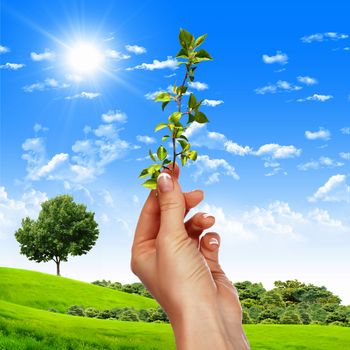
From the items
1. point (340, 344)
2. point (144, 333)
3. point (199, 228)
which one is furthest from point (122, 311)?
point (199, 228)

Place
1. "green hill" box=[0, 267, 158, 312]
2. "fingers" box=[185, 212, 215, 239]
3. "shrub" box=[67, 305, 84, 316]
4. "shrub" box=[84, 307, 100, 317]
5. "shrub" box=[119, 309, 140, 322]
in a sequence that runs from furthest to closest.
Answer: "green hill" box=[0, 267, 158, 312]
"shrub" box=[67, 305, 84, 316]
"shrub" box=[84, 307, 100, 317]
"shrub" box=[119, 309, 140, 322]
"fingers" box=[185, 212, 215, 239]

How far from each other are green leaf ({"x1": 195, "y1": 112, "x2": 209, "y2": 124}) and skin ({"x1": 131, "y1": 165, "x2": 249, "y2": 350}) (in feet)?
1.33

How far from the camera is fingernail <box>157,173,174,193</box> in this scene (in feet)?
10.1

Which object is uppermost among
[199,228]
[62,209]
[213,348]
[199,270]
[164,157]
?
[62,209]

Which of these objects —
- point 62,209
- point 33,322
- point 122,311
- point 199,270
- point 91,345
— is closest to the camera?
point 199,270

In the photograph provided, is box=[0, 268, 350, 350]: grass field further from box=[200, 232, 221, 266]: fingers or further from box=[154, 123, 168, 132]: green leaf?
box=[154, 123, 168, 132]: green leaf

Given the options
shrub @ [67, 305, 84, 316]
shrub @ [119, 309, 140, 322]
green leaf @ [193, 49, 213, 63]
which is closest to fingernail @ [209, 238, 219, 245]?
green leaf @ [193, 49, 213, 63]

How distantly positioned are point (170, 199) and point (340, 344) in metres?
10.9

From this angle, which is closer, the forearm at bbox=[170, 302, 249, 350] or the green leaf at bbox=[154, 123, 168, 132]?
the green leaf at bbox=[154, 123, 168, 132]

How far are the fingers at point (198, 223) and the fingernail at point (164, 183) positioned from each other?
0.38m

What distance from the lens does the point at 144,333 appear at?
1212 centimetres

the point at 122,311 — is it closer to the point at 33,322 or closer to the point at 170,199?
the point at 33,322

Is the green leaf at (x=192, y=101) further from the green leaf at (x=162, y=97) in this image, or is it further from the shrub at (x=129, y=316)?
the shrub at (x=129, y=316)

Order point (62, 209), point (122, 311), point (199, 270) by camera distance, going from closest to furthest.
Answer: point (199, 270)
point (122, 311)
point (62, 209)
